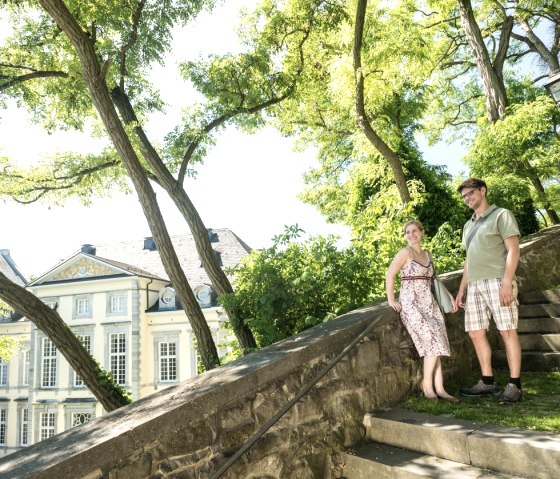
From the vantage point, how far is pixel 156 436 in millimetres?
2391

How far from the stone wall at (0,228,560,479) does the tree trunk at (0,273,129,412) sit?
13.1 feet

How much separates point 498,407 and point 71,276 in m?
30.0

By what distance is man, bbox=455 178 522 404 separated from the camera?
3.50 meters

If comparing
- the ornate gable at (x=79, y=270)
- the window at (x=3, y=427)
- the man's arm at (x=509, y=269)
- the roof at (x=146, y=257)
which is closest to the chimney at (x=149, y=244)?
the roof at (x=146, y=257)

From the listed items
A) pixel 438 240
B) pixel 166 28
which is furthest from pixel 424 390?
pixel 166 28

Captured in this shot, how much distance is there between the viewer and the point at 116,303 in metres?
28.0

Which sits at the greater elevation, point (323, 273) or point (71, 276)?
point (71, 276)

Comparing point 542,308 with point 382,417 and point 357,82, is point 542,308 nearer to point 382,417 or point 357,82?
point 382,417

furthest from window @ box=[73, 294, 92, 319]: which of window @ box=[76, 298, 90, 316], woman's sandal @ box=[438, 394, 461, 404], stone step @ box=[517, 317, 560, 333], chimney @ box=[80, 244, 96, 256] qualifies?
woman's sandal @ box=[438, 394, 461, 404]

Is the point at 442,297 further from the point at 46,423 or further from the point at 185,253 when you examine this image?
the point at 46,423

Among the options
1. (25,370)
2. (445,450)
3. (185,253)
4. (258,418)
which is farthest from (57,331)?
(25,370)

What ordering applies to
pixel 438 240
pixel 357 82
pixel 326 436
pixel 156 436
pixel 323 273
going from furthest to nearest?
pixel 357 82 < pixel 438 240 < pixel 323 273 < pixel 326 436 < pixel 156 436

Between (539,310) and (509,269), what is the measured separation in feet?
6.08

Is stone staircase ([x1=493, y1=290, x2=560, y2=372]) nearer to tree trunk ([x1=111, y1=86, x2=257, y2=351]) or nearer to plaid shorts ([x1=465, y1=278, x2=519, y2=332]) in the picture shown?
plaid shorts ([x1=465, y1=278, x2=519, y2=332])
